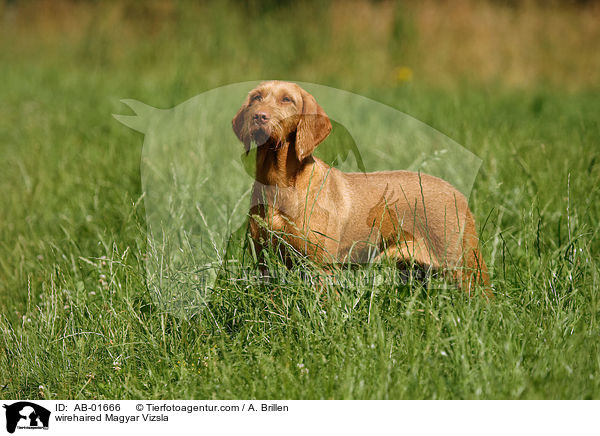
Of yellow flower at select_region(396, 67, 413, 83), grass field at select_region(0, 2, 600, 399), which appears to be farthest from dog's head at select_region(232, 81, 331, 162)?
yellow flower at select_region(396, 67, 413, 83)

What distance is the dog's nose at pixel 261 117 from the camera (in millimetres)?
2328

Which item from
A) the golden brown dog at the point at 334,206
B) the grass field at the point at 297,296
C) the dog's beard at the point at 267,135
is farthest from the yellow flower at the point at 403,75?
the dog's beard at the point at 267,135

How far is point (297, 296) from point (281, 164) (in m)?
0.55

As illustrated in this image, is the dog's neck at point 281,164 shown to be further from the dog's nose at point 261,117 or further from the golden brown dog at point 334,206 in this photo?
the dog's nose at point 261,117

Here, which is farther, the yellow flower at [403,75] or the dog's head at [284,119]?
the yellow flower at [403,75]

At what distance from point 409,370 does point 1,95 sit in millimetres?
6898

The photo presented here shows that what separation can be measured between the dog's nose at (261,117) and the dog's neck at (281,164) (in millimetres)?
118

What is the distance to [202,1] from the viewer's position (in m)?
8.88

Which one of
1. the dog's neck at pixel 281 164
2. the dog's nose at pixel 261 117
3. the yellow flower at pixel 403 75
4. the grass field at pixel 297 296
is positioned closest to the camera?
the grass field at pixel 297 296

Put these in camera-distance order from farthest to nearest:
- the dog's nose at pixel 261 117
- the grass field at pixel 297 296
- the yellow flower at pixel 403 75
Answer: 1. the yellow flower at pixel 403 75
2. the dog's nose at pixel 261 117
3. the grass field at pixel 297 296

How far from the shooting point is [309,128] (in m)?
2.41
